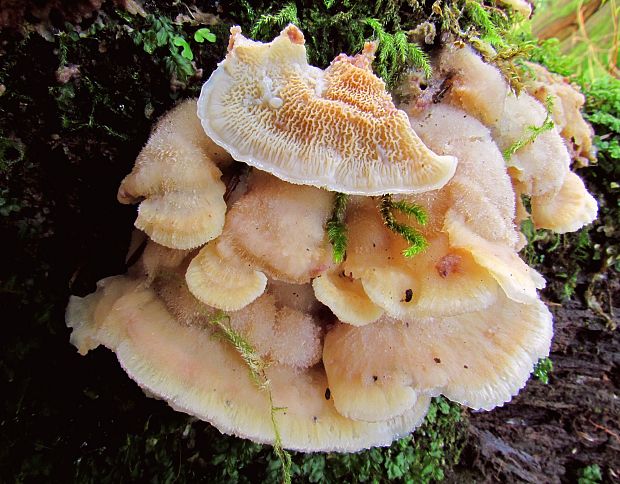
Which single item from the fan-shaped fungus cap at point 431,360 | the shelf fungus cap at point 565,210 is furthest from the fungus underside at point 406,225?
the shelf fungus cap at point 565,210

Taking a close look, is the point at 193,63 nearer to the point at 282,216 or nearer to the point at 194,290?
the point at 282,216

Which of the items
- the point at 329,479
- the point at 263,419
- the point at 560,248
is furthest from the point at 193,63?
the point at 560,248

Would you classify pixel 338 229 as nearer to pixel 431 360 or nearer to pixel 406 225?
pixel 406 225

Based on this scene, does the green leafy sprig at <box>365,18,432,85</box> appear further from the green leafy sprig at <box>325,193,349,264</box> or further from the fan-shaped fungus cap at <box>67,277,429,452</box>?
the fan-shaped fungus cap at <box>67,277,429,452</box>

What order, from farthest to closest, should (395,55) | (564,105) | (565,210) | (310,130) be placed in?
(564,105) < (565,210) < (395,55) < (310,130)

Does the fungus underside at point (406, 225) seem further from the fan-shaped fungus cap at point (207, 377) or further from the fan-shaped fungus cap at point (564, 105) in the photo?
the fan-shaped fungus cap at point (564, 105)

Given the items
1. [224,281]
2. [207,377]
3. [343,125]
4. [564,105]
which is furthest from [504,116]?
[207,377]

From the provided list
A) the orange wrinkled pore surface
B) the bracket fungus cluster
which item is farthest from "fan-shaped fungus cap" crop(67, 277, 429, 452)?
the orange wrinkled pore surface
